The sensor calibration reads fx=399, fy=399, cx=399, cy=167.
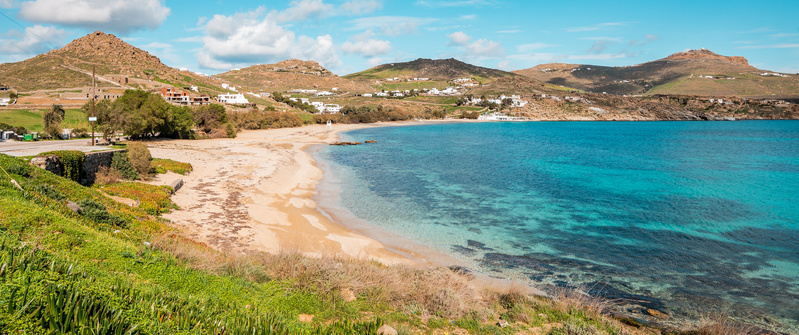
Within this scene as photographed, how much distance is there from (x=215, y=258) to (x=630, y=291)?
11.3 meters

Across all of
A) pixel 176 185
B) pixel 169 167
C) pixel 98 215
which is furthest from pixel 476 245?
pixel 169 167

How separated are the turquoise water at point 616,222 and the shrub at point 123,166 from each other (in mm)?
10791

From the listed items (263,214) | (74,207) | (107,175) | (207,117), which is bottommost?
(263,214)

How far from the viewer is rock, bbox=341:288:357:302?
26.8 ft

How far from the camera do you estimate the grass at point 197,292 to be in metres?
4.09

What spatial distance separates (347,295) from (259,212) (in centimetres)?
1178

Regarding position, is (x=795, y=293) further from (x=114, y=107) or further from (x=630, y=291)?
(x=114, y=107)

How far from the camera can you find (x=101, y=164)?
1917 centimetres

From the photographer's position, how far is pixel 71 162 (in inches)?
649

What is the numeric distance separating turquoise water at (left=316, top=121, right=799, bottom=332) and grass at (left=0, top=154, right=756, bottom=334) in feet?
12.4

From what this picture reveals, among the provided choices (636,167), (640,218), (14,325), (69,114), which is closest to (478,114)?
(636,167)

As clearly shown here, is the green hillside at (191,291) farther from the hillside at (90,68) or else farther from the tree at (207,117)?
the hillside at (90,68)

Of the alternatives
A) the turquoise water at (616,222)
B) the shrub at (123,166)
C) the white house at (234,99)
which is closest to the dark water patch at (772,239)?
the turquoise water at (616,222)

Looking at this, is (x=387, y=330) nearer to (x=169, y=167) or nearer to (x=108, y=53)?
(x=169, y=167)
